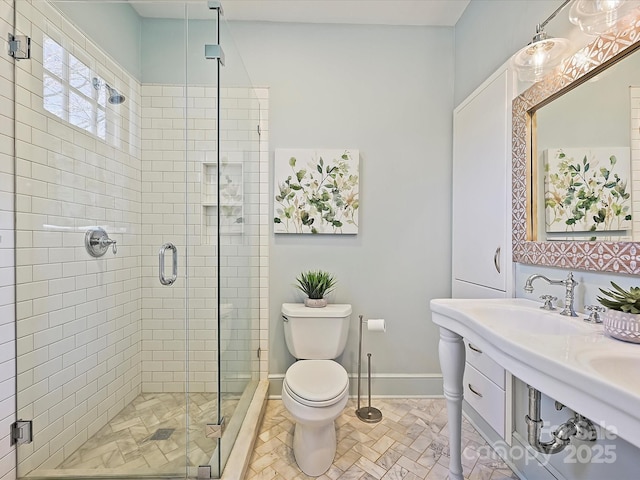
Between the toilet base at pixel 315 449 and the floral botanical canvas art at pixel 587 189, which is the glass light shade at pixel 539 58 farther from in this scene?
the toilet base at pixel 315 449

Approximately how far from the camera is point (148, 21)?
1.58 m

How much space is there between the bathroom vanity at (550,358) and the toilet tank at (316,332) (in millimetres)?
731

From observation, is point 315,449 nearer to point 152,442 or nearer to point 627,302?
point 152,442

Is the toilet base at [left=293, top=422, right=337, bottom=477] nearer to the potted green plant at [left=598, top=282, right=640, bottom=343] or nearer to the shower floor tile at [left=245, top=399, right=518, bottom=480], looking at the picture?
the shower floor tile at [left=245, top=399, right=518, bottom=480]

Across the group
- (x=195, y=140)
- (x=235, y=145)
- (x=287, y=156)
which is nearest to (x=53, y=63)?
(x=195, y=140)

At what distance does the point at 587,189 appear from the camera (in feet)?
3.74

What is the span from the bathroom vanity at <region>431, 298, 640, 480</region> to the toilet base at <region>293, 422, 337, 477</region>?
57 centimetres

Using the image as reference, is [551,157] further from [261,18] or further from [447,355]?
[261,18]

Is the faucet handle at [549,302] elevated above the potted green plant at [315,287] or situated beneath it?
elevated above

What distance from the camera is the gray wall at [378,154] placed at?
7.18ft

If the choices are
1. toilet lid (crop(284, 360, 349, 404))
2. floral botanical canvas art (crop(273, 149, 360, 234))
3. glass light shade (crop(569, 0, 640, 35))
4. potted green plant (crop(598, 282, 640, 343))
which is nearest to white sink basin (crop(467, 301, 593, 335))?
potted green plant (crop(598, 282, 640, 343))

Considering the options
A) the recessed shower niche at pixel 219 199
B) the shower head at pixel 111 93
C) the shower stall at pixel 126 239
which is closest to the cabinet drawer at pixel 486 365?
the shower stall at pixel 126 239

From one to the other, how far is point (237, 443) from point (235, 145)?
157cm

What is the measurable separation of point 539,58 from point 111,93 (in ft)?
6.56
